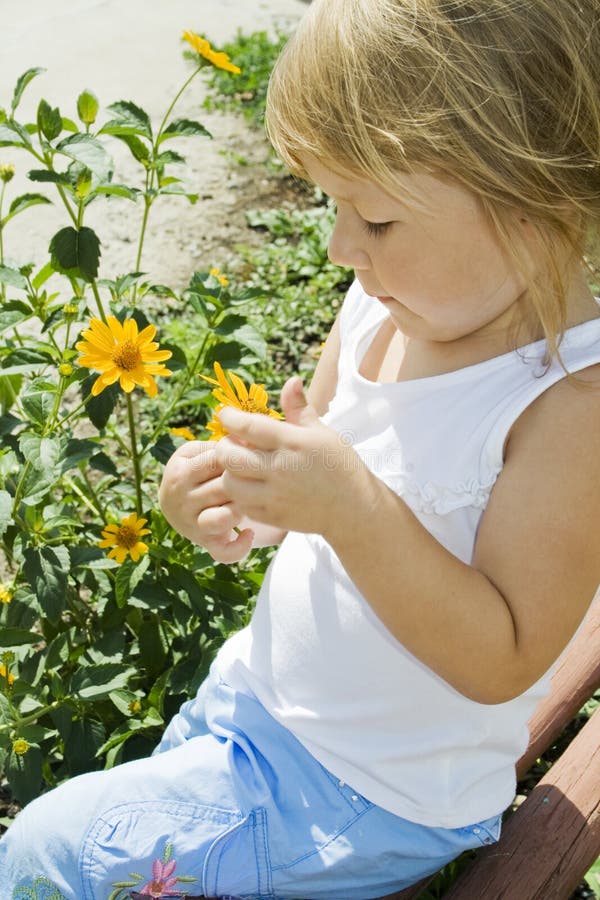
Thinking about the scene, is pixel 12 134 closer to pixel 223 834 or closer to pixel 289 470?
pixel 289 470

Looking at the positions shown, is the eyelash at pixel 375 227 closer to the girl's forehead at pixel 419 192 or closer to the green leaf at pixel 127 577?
the girl's forehead at pixel 419 192

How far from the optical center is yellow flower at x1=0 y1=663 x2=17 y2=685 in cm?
Result: 148

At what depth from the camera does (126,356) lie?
1.43m

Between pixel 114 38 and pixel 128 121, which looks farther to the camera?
pixel 114 38

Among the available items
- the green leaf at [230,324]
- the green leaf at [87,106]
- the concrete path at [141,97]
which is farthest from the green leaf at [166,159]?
the concrete path at [141,97]

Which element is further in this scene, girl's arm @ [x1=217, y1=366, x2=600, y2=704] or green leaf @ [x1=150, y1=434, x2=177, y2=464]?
green leaf @ [x1=150, y1=434, x2=177, y2=464]

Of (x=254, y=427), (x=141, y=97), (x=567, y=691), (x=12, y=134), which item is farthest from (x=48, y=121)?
(x=141, y=97)

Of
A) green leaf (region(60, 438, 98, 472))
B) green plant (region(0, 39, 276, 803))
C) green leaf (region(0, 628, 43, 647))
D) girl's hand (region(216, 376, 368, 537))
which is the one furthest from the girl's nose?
green leaf (region(0, 628, 43, 647))

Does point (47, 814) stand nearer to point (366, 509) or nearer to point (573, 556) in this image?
point (366, 509)

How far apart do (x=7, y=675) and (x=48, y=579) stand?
143 millimetres

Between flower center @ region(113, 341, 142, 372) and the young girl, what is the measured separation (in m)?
0.26

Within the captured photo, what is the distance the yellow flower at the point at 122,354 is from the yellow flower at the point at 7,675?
41cm

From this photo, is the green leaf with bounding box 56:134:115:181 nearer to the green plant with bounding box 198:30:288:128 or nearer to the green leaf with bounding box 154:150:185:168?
the green leaf with bounding box 154:150:185:168

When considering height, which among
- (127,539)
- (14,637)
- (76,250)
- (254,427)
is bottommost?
(14,637)
